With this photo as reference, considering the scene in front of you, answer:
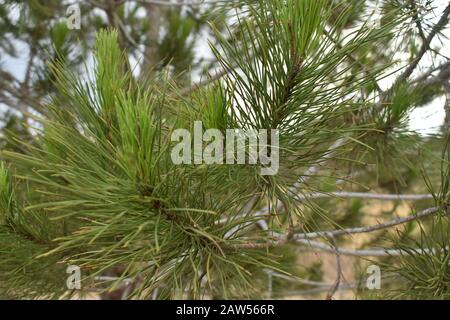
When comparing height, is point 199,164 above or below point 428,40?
below

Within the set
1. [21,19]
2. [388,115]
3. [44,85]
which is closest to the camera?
[388,115]

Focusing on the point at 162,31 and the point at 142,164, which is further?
the point at 162,31

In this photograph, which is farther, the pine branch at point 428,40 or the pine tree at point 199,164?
the pine branch at point 428,40

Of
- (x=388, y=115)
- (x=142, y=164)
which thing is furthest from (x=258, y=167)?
(x=388, y=115)

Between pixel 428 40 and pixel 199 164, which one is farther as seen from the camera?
pixel 428 40

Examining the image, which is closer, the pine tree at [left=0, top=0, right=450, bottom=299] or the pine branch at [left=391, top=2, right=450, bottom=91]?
the pine tree at [left=0, top=0, right=450, bottom=299]

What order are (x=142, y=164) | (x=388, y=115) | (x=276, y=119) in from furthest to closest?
1. (x=388, y=115)
2. (x=276, y=119)
3. (x=142, y=164)

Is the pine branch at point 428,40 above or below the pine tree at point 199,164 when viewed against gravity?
above

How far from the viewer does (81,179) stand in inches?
19.6

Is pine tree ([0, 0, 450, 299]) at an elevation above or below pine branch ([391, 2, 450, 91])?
below
